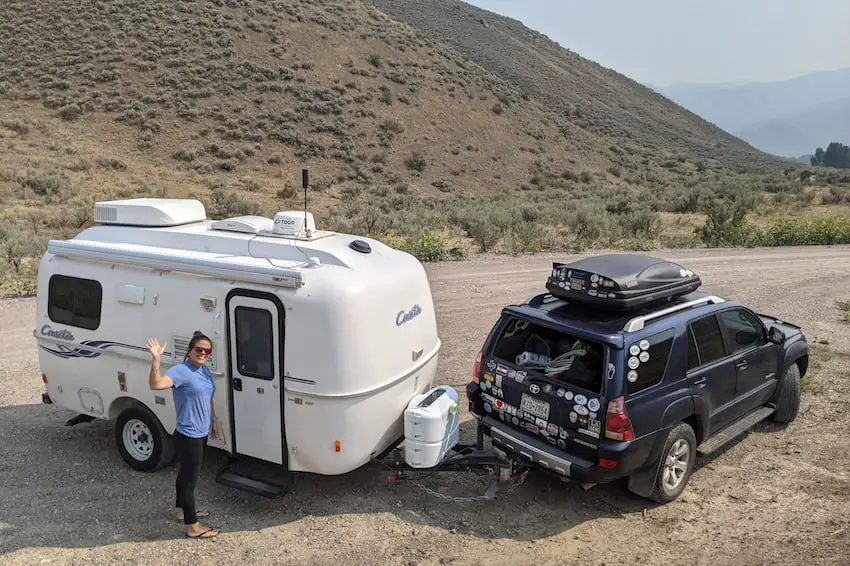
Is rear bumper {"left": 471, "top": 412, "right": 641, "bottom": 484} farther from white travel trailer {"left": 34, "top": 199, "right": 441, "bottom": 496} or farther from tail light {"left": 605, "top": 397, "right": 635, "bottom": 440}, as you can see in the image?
white travel trailer {"left": 34, "top": 199, "right": 441, "bottom": 496}

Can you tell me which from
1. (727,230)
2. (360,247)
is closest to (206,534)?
(360,247)

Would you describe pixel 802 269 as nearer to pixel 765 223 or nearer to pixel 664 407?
pixel 765 223

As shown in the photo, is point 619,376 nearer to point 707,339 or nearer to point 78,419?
point 707,339

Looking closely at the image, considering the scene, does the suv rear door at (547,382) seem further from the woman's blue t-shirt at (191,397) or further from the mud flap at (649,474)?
the woman's blue t-shirt at (191,397)

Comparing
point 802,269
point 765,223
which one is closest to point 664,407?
point 802,269

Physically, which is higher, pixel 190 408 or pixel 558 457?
pixel 190 408

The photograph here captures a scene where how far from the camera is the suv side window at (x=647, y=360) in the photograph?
5.77m

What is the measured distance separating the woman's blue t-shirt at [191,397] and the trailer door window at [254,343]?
472 mm

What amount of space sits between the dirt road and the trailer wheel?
0.46ft

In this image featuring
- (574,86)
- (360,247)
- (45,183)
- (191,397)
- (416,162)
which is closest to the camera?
(191,397)

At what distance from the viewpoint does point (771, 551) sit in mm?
5691

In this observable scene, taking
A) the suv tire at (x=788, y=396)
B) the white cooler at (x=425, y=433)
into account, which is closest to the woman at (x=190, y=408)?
the white cooler at (x=425, y=433)

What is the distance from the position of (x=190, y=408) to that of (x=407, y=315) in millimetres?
2145

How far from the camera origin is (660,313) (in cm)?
628
